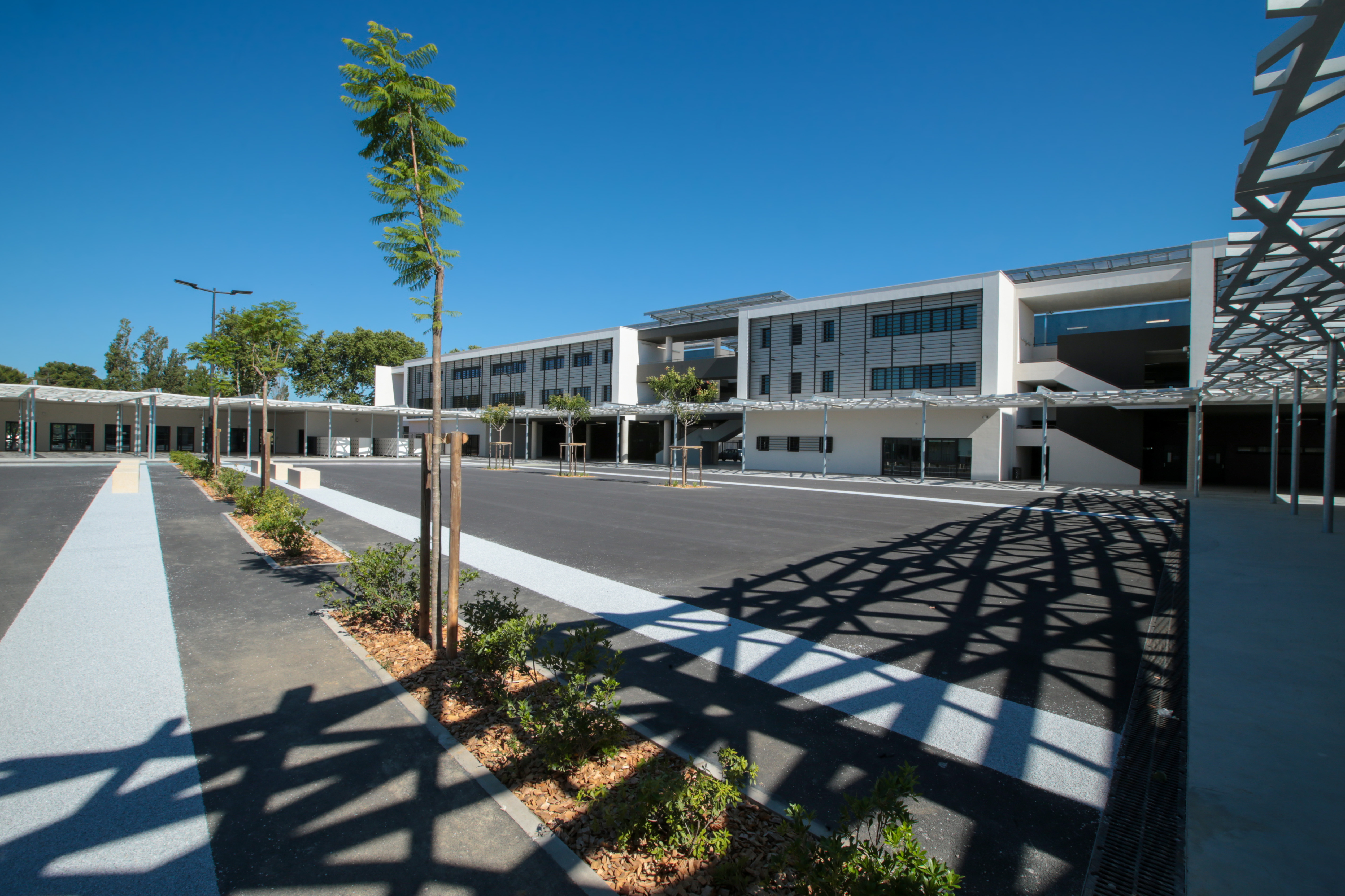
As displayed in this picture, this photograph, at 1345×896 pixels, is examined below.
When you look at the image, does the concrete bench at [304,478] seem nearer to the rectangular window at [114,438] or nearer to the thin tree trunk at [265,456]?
the thin tree trunk at [265,456]

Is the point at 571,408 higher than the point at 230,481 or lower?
higher

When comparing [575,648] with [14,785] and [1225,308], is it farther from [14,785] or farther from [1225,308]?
[1225,308]

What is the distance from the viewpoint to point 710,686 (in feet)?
14.3

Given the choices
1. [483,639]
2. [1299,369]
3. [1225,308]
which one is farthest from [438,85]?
[1299,369]

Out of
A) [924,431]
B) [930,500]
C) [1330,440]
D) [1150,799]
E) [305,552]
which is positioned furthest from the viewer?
[924,431]

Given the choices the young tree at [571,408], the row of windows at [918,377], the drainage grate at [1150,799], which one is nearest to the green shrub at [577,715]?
the drainage grate at [1150,799]

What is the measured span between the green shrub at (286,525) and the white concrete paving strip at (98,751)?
1888mm

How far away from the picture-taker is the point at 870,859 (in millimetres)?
2029

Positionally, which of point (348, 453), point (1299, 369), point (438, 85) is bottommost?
point (348, 453)

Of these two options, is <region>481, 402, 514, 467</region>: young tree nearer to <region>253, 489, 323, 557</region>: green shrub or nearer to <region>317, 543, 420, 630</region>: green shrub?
<region>253, 489, 323, 557</region>: green shrub

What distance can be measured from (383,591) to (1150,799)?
5.96m

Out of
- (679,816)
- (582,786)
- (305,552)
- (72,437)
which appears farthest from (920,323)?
(72,437)

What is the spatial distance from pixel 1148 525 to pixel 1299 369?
4.72 m

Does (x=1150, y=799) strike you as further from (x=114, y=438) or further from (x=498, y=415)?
(x=114, y=438)
